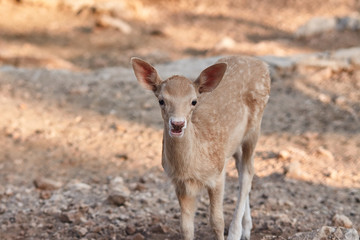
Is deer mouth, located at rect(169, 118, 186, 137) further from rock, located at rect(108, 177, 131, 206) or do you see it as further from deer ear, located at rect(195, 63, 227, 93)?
rock, located at rect(108, 177, 131, 206)

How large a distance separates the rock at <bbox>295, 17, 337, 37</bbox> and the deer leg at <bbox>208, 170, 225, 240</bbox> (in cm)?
1077

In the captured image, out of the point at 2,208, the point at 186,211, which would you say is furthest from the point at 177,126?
the point at 2,208

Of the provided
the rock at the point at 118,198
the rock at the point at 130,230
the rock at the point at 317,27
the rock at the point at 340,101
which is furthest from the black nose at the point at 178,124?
the rock at the point at 317,27

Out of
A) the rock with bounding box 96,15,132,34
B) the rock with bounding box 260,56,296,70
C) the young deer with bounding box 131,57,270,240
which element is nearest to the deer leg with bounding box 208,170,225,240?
the young deer with bounding box 131,57,270,240

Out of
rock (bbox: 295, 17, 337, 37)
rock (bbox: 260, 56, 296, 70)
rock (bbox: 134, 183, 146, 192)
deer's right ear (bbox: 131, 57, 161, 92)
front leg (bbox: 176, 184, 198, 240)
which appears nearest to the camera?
deer's right ear (bbox: 131, 57, 161, 92)

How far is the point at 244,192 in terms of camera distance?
611cm

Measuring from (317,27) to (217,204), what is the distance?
1101 centimetres

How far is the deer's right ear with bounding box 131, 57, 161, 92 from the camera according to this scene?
514cm

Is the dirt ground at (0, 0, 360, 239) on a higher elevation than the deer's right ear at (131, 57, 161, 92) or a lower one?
lower

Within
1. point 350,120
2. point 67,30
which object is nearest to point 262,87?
point 350,120

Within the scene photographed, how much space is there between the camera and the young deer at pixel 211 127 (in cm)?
486

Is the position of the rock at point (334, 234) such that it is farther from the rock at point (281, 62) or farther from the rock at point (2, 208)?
the rock at point (281, 62)

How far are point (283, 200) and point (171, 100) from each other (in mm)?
2996

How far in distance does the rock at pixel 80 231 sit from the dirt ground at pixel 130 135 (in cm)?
2
